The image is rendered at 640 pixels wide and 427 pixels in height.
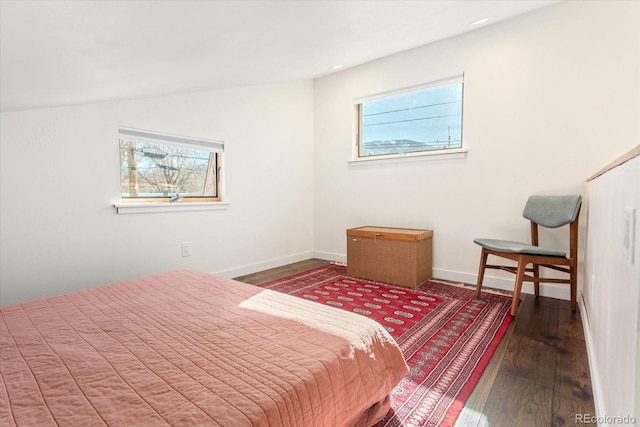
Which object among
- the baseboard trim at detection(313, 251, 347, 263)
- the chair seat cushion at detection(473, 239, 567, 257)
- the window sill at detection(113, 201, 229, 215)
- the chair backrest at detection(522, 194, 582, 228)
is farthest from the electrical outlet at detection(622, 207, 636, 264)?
the baseboard trim at detection(313, 251, 347, 263)

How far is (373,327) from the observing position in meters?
1.18

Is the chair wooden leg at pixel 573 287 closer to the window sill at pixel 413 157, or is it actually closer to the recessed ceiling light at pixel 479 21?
the window sill at pixel 413 157

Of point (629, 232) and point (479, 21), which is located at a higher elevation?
point (479, 21)

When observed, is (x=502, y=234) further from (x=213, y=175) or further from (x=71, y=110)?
(x=71, y=110)

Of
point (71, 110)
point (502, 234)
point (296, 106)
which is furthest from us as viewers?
point (296, 106)

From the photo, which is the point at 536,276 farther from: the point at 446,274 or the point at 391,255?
the point at 391,255

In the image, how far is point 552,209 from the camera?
2342 millimetres

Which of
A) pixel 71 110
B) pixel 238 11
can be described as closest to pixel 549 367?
pixel 238 11

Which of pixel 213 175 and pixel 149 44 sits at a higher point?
pixel 149 44

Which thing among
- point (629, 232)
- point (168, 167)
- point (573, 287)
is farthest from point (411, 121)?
point (629, 232)

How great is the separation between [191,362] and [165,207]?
6.65 ft

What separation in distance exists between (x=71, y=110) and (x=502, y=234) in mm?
3429

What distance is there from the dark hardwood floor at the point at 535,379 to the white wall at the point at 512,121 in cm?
78

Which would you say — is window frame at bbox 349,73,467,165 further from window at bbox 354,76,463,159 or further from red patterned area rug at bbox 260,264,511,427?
red patterned area rug at bbox 260,264,511,427
